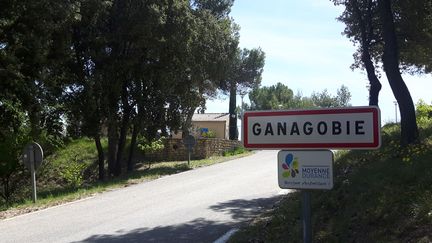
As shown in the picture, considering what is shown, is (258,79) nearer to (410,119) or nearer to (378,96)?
(378,96)

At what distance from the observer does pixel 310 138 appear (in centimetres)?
323

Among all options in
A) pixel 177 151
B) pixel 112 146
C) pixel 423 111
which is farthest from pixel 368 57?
pixel 177 151

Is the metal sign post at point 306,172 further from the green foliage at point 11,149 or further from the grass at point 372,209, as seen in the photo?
the green foliage at point 11,149

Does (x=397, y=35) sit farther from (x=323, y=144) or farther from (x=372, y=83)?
(x=323, y=144)

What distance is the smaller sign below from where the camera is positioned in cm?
314

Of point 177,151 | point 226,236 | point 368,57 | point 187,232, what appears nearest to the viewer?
point 226,236

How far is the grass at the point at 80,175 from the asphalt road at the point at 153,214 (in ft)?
3.21

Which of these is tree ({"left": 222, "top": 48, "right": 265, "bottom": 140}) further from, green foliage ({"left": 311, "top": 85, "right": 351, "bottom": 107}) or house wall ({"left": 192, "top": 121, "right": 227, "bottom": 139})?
green foliage ({"left": 311, "top": 85, "right": 351, "bottom": 107})

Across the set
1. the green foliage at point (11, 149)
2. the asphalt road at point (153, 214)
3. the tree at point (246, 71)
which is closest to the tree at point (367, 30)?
the asphalt road at point (153, 214)

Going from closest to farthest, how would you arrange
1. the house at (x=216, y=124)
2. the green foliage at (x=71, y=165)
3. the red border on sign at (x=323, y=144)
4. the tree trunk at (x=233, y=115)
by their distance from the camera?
the red border on sign at (x=323, y=144) < the green foliage at (x=71, y=165) < the tree trunk at (x=233, y=115) < the house at (x=216, y=124)

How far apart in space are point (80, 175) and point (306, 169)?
24.8 meters

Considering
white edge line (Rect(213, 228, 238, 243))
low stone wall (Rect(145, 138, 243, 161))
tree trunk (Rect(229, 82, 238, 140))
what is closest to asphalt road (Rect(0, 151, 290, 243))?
white edge line (Rect(213, 228, 238, 243))

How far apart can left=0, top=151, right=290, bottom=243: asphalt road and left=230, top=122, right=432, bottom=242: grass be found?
1185 millimetres

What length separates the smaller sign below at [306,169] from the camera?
3.14 metres
